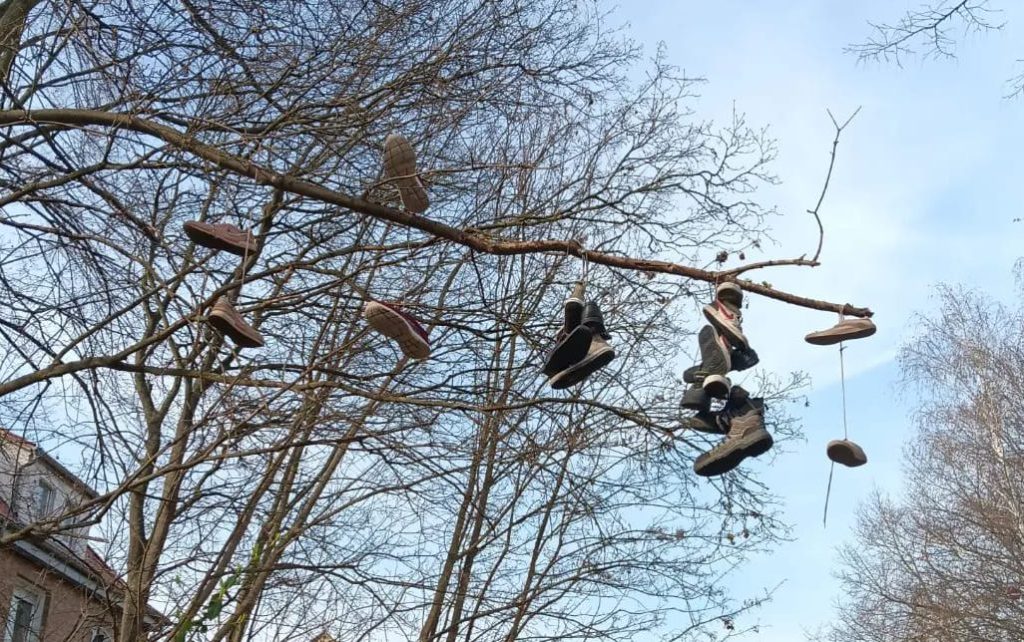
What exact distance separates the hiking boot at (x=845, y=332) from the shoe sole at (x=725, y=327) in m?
0.35

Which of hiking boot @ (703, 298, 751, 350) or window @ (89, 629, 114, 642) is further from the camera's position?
window @ (89, 629, 114, 642)

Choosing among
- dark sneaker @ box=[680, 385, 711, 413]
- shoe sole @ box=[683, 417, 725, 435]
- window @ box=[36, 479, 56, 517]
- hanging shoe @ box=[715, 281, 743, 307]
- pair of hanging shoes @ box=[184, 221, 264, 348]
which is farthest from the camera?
window @ box=[36, 479, 56, 517]

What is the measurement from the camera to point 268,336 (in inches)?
289

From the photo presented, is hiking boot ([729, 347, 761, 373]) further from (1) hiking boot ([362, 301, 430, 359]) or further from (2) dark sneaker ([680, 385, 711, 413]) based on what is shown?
(1) hiking boot ([362, 301, 430, 359])

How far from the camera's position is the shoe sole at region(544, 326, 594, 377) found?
15.1 feet

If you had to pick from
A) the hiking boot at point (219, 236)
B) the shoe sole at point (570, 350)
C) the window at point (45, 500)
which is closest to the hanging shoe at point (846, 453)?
the shoe sole at point (570, 350)

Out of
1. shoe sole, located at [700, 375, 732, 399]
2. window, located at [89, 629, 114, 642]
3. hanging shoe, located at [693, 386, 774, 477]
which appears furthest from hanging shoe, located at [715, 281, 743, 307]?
window, located at [89, 629, 114, 642]

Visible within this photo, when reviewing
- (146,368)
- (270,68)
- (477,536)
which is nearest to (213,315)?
(146,368)

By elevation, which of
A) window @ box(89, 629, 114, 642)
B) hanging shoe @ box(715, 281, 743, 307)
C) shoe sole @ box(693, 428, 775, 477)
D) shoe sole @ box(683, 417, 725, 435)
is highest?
hanging shoe @ box(715, 281, 743, 307)

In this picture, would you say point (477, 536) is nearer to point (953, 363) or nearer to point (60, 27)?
point (60, 27)

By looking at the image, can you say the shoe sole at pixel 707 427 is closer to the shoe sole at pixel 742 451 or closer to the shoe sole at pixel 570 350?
the shoe sole at pixel 742 451

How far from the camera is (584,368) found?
4.69 metres

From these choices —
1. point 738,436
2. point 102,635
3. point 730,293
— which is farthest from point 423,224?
point 102,635

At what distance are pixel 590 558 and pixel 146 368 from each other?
3969 millimetres
